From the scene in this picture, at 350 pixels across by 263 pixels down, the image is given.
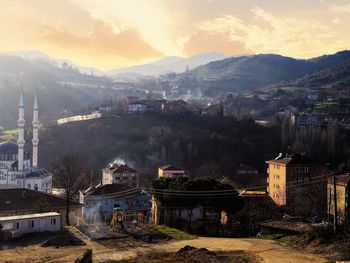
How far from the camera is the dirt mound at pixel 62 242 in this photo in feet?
66.0

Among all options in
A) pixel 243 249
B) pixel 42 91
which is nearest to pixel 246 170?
pixel 243 249

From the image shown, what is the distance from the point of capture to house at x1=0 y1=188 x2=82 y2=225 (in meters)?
27.2

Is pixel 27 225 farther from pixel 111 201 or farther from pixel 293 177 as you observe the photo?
pixel 293 177

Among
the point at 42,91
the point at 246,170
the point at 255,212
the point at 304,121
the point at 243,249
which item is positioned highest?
the point at 42,91

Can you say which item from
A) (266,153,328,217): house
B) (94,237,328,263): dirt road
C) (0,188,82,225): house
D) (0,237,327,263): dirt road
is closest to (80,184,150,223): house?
(0,188,82,225): house

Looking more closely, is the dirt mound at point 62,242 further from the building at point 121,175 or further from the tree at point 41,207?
the building at point 121,175

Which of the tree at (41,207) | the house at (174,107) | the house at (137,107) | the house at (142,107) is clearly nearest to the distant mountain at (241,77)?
the house at (174,107)

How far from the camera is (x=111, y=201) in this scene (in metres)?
33.8

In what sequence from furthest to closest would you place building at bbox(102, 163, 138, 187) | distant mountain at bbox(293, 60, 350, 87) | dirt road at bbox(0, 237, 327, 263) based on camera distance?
distant mountain at bbox(293, 60, 350, 87), building at bbox(102, 163, 138, 187), dirt road at bbox(0, 237, 327, 263)

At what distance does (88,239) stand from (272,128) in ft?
200

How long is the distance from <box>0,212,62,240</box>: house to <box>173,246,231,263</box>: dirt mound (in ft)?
21.7

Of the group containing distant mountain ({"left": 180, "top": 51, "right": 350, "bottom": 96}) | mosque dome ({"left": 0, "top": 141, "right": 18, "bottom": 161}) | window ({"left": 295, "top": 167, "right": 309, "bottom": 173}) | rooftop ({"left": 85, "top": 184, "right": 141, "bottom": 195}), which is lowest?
rooftop ({"left": 85, "top": 184, "right": 141, "bottom": 195})

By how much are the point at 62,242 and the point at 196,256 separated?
18.4 ft

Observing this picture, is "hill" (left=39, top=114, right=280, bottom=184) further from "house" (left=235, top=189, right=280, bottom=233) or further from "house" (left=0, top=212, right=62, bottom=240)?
"house" (left=0, top=212, right=62, bottom=240)
